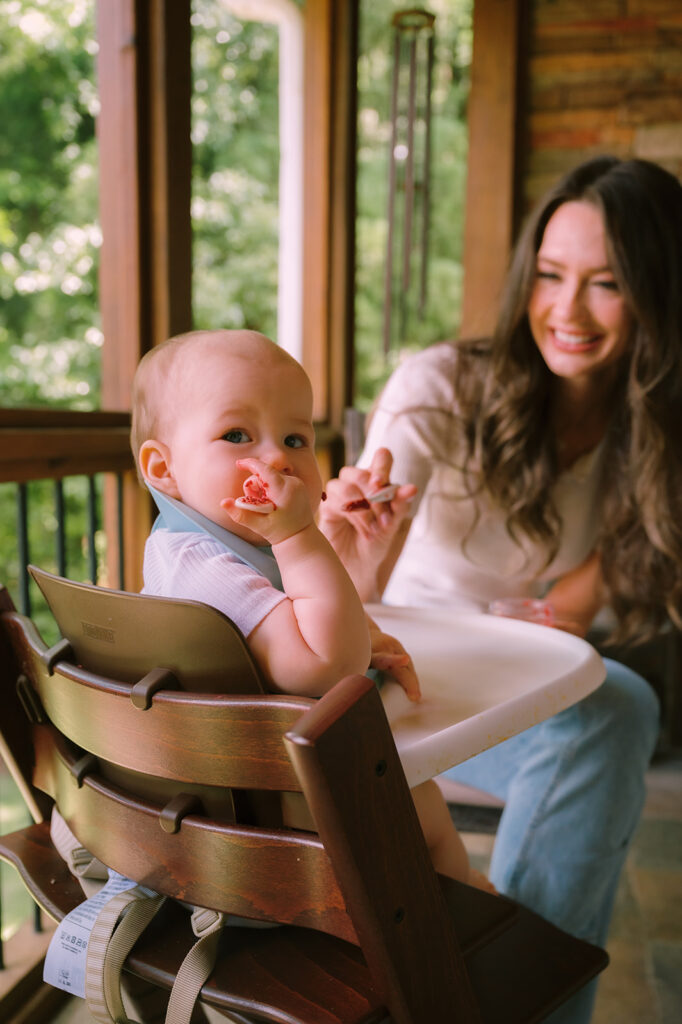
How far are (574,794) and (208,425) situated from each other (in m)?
0.82

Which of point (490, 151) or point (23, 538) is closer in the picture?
point (23, 538)

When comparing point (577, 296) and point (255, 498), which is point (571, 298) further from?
point (255, 498)

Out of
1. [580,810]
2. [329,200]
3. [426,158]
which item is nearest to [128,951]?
[580,810]

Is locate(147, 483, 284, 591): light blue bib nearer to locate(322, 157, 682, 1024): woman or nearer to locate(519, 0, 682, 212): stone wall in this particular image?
locate(322, 157, 682, 1024): woman

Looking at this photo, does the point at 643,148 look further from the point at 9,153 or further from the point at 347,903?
the point at 347,903

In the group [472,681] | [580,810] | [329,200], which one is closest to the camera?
[472,681]

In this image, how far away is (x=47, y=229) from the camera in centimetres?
429

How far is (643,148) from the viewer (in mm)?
3898

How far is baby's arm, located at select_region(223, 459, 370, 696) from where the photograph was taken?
0.67 metres

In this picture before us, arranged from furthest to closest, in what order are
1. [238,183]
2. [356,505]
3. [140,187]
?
[238,183] < [140,187] < [356,505]

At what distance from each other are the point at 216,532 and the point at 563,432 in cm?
114

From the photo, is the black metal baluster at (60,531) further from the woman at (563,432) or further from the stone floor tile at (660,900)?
the stone floor tile at (660,900)

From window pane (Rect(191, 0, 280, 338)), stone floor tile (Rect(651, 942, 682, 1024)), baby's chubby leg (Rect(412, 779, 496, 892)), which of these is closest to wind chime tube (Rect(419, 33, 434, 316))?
window pane (Rect(191, 0, 280, 338))

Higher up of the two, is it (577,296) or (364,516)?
(577,296)
